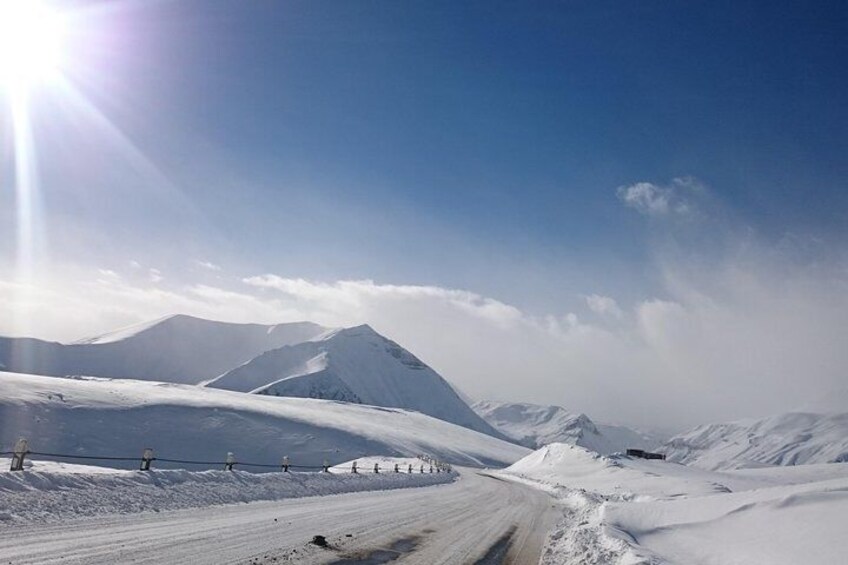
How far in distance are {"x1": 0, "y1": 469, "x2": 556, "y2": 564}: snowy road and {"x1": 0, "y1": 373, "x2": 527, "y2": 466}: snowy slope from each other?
7309 cm

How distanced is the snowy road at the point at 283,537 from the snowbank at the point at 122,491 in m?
0.70

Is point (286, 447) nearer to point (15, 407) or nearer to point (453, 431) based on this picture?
point (15, 407)

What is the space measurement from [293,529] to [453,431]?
603ft

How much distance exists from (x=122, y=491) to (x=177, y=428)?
94.4 meters

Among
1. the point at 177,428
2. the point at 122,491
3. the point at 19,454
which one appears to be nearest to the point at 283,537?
the point at 122,491

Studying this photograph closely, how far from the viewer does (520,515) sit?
2280 centimetres

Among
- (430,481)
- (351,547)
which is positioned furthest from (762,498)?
(430,481)

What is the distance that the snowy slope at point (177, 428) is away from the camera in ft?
270

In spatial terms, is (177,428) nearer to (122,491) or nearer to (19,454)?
(19,454)

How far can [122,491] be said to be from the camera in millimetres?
15461

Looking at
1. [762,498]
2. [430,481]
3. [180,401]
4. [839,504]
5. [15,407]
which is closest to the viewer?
[839,504]

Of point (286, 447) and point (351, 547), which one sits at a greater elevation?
point (351, 547)

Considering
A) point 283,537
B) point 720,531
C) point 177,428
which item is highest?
point 720,531

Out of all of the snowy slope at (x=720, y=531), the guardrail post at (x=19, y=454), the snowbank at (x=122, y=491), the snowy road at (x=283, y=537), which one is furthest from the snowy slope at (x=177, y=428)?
the snowy slope at (x=720, y=531)
